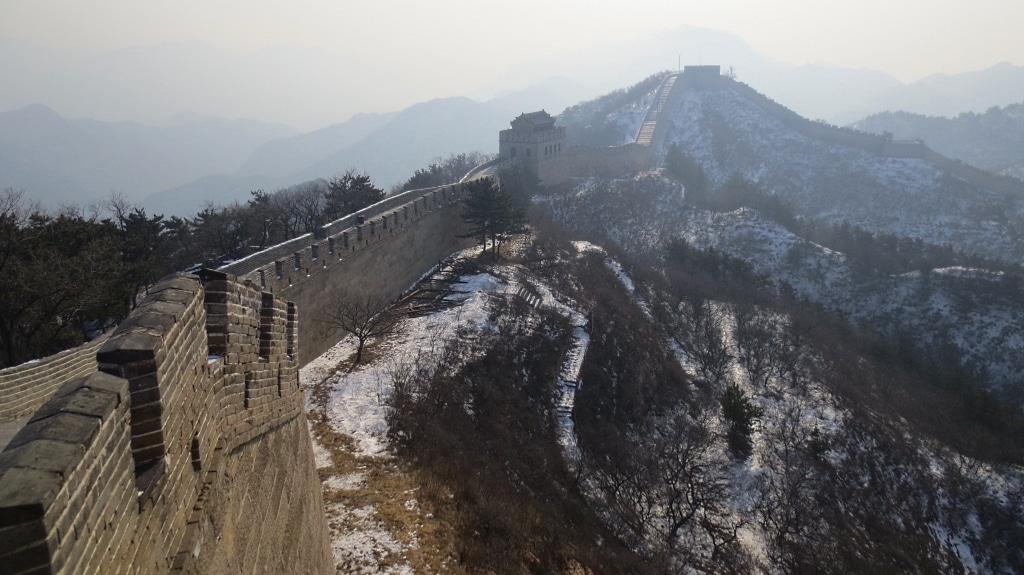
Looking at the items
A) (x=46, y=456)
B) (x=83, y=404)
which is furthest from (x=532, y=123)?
(x=46, y=456)

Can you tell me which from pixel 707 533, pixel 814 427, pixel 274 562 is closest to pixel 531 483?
pixel 707 533

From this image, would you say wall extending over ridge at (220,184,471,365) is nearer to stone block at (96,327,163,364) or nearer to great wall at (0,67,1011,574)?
great wall at (0,67,1011,574)

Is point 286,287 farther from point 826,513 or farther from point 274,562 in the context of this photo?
point 826,513

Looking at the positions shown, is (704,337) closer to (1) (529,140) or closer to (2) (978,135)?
(1) (529,140)

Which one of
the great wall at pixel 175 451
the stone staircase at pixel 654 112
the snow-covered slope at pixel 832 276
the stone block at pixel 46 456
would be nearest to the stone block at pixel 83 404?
the great wall at pixel 175 451

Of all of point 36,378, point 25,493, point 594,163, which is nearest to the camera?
point 25,493

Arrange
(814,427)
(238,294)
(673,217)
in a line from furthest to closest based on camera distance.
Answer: (673,217) < (814,427) < (238,294)

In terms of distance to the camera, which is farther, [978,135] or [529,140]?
[978,135]

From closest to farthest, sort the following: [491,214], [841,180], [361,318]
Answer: [361,318], [491,214], [841,180]
